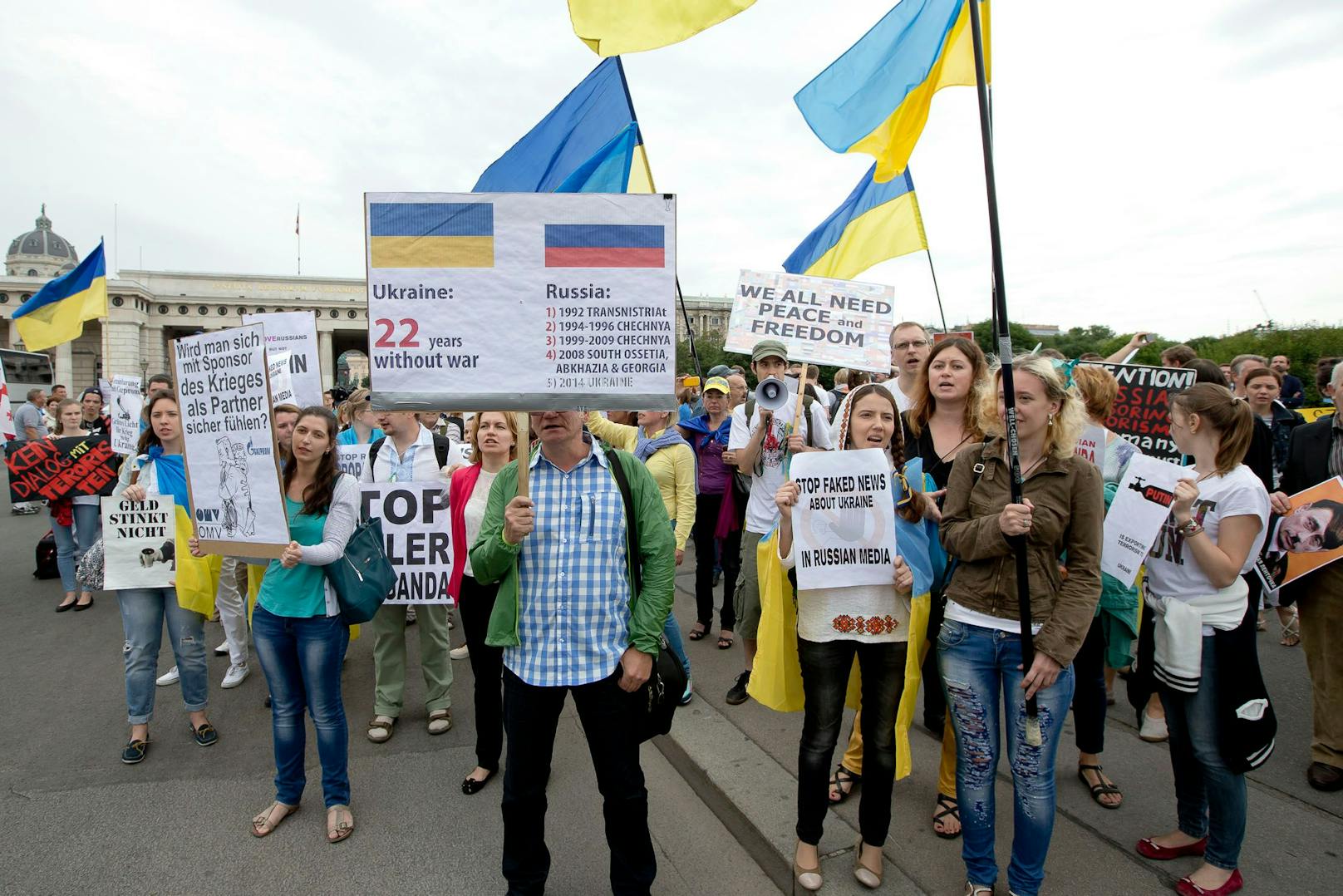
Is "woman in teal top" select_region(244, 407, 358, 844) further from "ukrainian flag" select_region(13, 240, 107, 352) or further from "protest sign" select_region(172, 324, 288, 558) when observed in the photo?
"ukrainian flag" select_region(13, 240, 107, 352)

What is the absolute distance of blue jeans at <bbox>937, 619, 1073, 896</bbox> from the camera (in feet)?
8.82

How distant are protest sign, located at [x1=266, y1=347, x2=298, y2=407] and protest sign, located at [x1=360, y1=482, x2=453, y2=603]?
1804mm

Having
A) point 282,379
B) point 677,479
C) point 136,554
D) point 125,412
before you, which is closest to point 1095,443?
point 677,479

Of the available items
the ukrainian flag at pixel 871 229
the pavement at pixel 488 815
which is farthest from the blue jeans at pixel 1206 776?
the ukrainian flag at pixel 871 229

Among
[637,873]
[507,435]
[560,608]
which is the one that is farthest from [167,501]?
[637,873]

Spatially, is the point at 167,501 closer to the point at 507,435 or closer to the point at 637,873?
the point at 507,435

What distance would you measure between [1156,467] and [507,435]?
10.7 ft

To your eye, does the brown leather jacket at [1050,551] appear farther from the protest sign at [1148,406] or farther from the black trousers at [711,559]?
the black trousers at [711,559]

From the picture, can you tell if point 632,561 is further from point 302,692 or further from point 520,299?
point 302,692

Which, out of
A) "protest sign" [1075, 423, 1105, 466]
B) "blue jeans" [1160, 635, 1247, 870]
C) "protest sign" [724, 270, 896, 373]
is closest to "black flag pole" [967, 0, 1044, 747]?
"blue jeans" [1160, 635, 1247, 870]

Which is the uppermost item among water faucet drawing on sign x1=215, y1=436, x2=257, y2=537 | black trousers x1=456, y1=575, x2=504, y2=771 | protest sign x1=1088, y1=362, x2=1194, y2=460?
protest sign x1=1088, y1=362, x2=1194, y2=460

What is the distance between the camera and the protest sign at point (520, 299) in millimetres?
2586

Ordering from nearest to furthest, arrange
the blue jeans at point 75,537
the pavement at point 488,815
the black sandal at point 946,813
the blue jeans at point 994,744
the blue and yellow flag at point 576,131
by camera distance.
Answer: the blue jeans at point 994,744 → the pavement at point 488,815 → the black sandal at point 946,813 → the blue and yellow flag at point 576,131 → the blue jeans at point 75,537

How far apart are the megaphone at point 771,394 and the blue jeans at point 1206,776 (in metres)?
2.27
